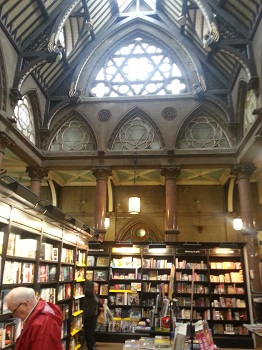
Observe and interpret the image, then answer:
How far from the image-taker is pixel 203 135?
37.0 feet

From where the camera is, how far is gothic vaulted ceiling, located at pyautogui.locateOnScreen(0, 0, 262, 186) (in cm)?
865

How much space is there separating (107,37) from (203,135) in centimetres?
573

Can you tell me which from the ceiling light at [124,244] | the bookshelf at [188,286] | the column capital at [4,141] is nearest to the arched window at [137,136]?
the ceiling light at [124,244]

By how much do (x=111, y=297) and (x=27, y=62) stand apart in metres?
7.55

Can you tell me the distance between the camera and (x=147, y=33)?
42.0 feet

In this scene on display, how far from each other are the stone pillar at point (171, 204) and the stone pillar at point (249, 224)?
2064 millimetres

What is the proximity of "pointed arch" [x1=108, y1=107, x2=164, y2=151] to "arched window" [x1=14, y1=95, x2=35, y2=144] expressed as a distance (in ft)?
9.12

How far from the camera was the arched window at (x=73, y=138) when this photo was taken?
11.4 m

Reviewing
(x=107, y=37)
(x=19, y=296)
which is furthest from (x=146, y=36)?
(x=19, y=296)

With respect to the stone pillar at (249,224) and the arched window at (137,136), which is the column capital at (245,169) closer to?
the stone pillar at (249,224)

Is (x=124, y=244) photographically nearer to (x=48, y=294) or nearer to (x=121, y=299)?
(x=121, y=299)

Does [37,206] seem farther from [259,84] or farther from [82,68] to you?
[82,68]

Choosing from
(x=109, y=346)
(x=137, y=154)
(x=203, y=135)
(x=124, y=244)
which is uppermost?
(x=203, y=135)

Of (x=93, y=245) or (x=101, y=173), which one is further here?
(x=101, y=173)
